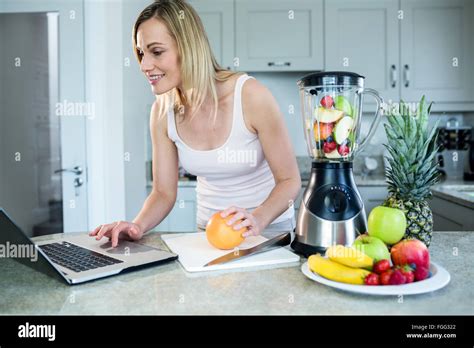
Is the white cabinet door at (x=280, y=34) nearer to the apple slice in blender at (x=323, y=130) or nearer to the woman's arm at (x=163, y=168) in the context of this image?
the woman's arm at (x=163, y=168)

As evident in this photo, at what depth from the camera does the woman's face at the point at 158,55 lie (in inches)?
53.2

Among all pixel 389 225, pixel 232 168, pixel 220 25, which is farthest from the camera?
pixel 220 25

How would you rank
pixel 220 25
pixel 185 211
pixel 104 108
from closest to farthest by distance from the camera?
pixel 104 108, pixel 185 211, pixel 220 25

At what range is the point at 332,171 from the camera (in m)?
1.06

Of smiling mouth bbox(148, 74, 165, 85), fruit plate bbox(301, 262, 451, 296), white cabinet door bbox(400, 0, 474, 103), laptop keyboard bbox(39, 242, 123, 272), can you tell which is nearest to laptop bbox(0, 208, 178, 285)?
laptop keyboard bbox(39, 242, 123, 272)

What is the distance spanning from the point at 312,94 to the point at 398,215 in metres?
0.35

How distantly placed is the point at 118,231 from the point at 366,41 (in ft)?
8.60

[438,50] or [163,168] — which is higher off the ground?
[438,50]

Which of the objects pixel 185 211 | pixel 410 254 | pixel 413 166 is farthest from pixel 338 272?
pixel 185 211

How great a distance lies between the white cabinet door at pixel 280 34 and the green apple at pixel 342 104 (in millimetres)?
2294

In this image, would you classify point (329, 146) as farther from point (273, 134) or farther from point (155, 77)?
point (155, 77)

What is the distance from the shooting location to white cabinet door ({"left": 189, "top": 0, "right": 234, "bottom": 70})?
3330 millimetres

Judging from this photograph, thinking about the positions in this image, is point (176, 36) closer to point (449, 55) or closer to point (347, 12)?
point (347, 12)
